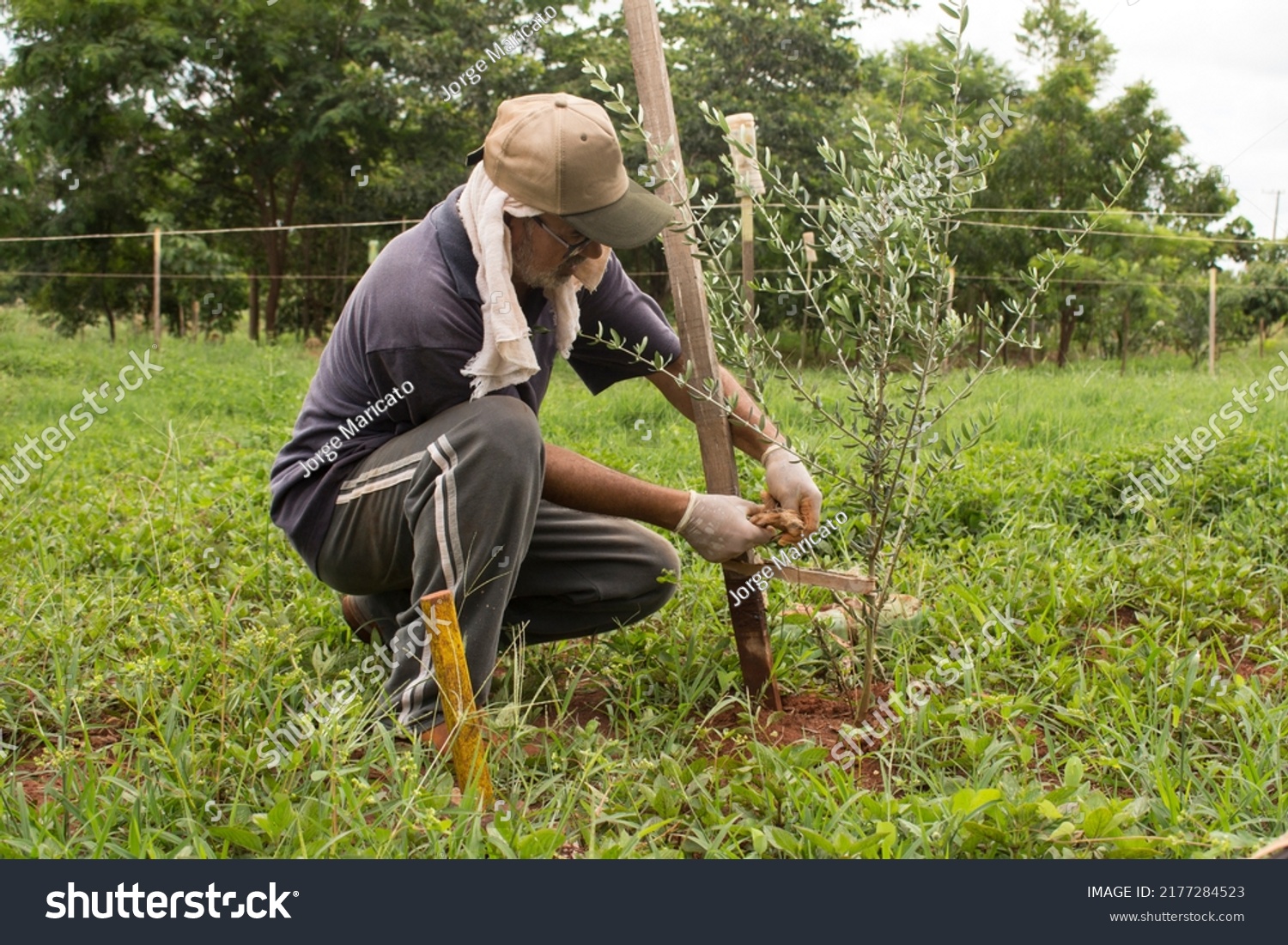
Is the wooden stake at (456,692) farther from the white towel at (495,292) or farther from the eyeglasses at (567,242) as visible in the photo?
the eyeglasses at (567,242)

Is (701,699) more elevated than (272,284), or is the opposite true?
(272,284)

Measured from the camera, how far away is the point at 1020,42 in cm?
1733

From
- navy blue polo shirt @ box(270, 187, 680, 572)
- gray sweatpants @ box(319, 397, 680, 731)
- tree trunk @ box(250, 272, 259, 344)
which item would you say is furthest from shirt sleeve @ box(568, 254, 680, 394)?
tree trunk @ box(250, 272, 259, 344)

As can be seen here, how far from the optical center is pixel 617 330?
2828mm

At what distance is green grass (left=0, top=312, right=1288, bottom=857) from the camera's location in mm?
1964

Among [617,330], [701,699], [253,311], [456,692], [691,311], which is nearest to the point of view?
[456,692]

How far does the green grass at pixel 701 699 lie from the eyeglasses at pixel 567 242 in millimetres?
932

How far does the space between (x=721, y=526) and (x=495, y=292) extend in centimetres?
73

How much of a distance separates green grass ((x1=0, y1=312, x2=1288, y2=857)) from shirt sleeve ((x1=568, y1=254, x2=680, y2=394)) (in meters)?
0.73

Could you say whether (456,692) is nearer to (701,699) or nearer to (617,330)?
(701,699)

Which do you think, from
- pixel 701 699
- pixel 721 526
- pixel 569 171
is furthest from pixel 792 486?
pixel 569 171

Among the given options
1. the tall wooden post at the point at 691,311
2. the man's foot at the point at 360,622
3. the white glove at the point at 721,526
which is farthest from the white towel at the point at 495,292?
the man's foot at the point at 360,622

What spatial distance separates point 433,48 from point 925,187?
13681 millimetres

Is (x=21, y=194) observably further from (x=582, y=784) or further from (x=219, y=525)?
(x=582, y=784)
